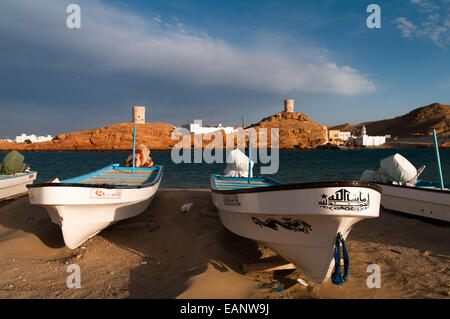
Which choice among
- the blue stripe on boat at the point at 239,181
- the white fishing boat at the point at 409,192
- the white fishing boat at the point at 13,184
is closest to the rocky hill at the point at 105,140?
the white fishing boat at the point at 13,184

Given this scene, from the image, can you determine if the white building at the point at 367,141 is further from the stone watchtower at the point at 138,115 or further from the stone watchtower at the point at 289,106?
the stone watchtower at the point at 138,115

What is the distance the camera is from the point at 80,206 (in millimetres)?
6605

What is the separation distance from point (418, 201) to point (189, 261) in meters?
9.09

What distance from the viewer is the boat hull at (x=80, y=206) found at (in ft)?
20.6

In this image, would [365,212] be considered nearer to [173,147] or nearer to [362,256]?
[362,256]

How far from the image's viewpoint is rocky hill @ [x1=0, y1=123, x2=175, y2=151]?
10100 cm

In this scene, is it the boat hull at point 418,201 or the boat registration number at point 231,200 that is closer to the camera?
the boat registration number at point 231,200

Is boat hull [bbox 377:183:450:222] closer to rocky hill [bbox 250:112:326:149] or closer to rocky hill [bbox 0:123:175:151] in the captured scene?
rocky hill [bbox 0:123:175:151]

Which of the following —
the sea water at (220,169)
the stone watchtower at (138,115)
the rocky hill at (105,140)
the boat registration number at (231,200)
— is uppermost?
the stone watchtower at (138,115)

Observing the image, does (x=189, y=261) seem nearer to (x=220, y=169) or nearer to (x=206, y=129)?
(x=220, y=169)

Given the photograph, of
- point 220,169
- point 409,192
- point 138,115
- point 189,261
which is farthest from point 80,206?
point 138,115

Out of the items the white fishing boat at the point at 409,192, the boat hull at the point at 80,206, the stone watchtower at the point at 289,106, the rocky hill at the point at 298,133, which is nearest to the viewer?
the boat hull at the point at 80,206

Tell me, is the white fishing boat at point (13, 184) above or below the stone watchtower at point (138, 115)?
below
